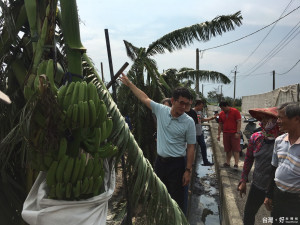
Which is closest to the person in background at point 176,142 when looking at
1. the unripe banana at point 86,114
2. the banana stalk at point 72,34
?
the banana stalk at point 72,34

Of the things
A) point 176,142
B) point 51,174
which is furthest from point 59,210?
point 176,142

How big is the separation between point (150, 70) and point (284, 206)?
343cm

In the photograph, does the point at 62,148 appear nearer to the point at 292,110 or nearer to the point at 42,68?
the point at 42,68

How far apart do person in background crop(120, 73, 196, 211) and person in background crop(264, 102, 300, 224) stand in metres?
0.96

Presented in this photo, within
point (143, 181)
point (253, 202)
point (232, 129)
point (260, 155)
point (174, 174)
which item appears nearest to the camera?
point (143, 181)

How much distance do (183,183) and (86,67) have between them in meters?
1.83

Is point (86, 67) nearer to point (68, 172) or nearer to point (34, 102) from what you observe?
point (34, 102)

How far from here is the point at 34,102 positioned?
149cm

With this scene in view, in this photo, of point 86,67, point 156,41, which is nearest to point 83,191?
point 86,67

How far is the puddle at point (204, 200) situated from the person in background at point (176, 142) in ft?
6.28

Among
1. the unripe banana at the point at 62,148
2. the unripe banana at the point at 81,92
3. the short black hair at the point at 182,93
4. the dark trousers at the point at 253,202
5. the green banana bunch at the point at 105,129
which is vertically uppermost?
the short black hair at the point at 182,93

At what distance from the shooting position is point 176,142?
3.09 meters

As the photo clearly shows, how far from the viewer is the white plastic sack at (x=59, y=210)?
1466mm

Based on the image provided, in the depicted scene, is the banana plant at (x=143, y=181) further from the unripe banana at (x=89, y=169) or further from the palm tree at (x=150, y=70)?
the palm tree at (x=150, y=70)
